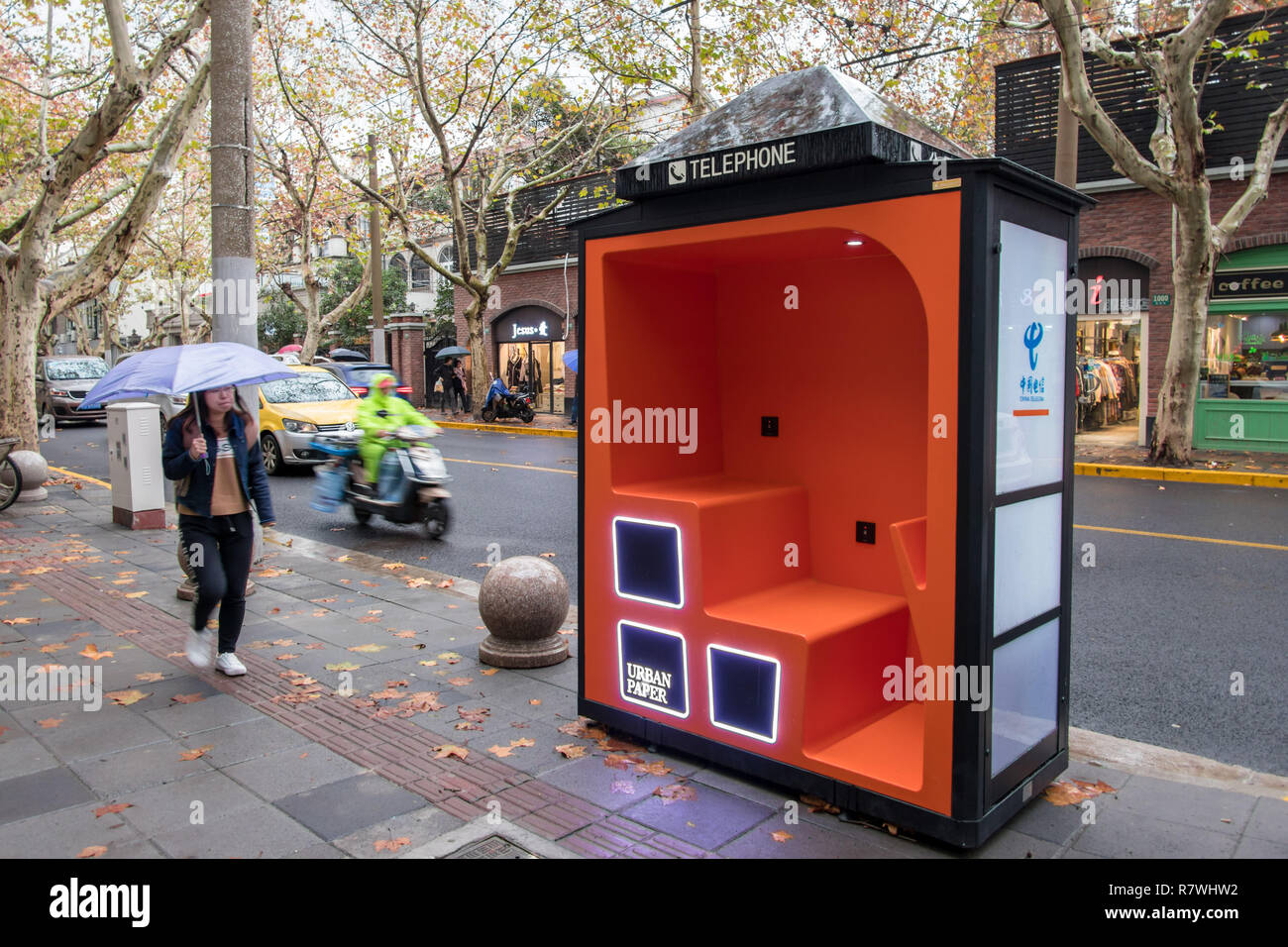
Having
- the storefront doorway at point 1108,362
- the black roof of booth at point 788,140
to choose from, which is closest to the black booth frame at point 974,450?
the black roof of booth at point 788,140

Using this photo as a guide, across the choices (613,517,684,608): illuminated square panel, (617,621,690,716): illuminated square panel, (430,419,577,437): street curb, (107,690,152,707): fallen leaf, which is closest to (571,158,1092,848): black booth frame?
(617,621,690,716): illuminated square panel

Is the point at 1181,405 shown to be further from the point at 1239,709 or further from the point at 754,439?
the point at 754,439

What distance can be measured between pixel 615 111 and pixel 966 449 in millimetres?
→ 23583

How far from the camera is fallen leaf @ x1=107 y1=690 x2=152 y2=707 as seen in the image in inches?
206

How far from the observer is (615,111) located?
24.9 m

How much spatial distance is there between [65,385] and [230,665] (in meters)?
26.1

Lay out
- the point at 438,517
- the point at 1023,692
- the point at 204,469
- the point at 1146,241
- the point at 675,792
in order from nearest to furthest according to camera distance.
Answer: the point at 1023,692
the point at 675,792
the point at 204,469
the point at 438,517
the point at 1146,241

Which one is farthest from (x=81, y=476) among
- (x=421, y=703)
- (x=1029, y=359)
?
(x=1029, y=359)

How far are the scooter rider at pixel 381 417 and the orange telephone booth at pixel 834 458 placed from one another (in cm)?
595

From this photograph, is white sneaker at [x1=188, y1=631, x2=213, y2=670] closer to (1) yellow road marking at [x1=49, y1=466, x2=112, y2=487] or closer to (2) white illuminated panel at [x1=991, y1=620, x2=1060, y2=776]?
(2) white illuminated panel at [x1=991, y1=620, x2=1060, y2=776]

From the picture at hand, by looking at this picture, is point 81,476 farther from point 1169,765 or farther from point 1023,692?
point 1169,765

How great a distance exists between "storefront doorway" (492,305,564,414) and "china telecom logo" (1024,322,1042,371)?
997 inches

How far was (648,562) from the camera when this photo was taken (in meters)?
4.59

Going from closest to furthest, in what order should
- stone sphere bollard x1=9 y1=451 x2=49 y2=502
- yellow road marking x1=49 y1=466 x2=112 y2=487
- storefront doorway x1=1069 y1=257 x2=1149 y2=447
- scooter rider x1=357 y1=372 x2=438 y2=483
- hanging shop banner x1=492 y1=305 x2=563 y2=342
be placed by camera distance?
scooter rider x1=357 y1=372 x2=438 y2=483 → stone sphere bollard x1=9 y1=451 x2=49 y2=502 → yellow road marking x1=49 y1=466 x2=112 y2=487 → storefront doorway x1=1069 y1=257 x2=1149 y2=447 → hanging shop banner x1=492 y1=305 x2=563 y2=342
